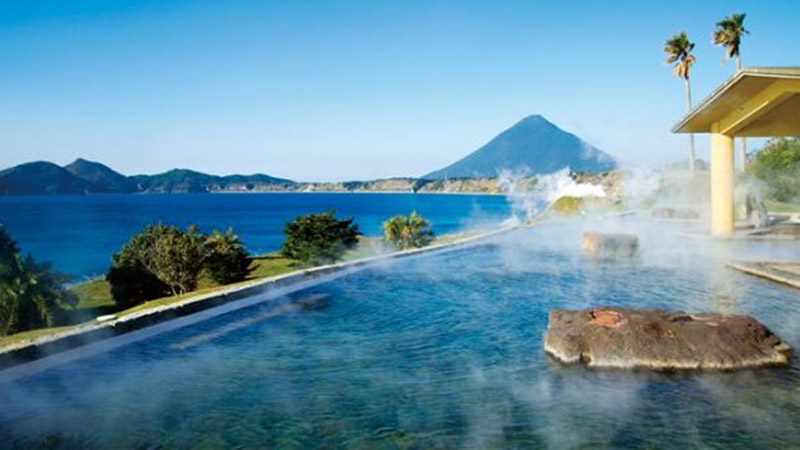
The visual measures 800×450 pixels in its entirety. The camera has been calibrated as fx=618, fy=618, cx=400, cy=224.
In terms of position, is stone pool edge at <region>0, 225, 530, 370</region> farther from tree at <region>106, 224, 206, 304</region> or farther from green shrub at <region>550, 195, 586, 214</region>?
green shrub at <region>550, 195, 586, 214</region>

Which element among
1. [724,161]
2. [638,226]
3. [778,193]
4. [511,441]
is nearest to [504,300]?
[511,441]

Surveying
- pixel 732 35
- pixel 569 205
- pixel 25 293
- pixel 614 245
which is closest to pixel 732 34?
pixel 732 35

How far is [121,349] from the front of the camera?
24.9ft

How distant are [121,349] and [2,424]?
7.60 ft

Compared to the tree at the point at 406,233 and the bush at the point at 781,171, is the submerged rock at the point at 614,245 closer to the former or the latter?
the tree at the point at 406,233

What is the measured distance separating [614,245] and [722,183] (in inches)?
182

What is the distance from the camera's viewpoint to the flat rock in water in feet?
21.0

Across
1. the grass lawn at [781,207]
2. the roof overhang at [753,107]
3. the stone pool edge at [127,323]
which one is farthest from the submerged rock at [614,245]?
the grass lawn at [781,207]

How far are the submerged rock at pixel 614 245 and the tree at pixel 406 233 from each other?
11124mm

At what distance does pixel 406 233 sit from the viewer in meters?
27.5

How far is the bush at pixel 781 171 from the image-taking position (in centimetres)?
3142

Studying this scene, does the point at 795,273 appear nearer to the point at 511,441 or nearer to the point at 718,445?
the point at 718,445

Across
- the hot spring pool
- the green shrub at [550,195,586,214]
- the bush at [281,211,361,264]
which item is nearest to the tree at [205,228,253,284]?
the bush at [281,211,361,264]

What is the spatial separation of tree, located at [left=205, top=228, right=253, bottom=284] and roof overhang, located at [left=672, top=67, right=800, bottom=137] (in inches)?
640
